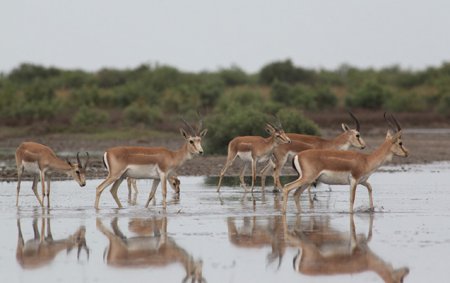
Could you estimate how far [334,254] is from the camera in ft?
40.3

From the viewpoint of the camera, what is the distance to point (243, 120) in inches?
1205

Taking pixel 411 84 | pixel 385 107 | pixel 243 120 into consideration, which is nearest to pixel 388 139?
pixel 243 120

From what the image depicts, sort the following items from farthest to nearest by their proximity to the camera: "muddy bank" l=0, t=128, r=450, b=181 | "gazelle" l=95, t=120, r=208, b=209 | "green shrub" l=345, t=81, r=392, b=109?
1. "green shrub" l=345, t=81, r=392, b=109
2. "muddy bank" l=0, t=128, r=450, b=181
3. "gazelle" l=95, t=120, r=208, b=209

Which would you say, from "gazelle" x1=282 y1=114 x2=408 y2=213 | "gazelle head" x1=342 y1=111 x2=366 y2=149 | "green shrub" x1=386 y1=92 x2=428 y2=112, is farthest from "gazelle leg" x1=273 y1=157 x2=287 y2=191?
"green shrub" x1=386 y1=92 x2=428 y2=112

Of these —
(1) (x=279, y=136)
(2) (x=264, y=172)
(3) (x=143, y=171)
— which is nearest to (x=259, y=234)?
(3) (x=143, y=171)

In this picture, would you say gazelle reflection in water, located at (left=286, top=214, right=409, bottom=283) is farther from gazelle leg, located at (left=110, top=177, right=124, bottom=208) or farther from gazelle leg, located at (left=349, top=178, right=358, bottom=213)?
gazelle leg, located at (left=110, top=177, right=124, bottom=208)

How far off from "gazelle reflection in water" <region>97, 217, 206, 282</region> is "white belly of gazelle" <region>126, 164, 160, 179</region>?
255 centimetres

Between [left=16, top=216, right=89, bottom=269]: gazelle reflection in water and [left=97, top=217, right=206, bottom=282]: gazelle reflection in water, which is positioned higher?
[left=97, top=217, right=206, bottom=282]: gazelle reflection in water

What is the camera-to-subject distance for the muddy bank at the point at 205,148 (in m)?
26.1

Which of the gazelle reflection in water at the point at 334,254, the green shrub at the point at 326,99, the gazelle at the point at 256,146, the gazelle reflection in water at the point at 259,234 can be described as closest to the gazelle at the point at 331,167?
the gazelle reflection in water at the point at 259,234

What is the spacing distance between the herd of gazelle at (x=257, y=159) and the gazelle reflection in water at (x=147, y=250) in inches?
96.8

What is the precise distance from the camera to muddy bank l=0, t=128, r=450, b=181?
26.1 meters

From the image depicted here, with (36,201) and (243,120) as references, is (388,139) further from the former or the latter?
(243,120)

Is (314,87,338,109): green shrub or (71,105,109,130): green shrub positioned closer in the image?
(71,105,109,130): green shrub
